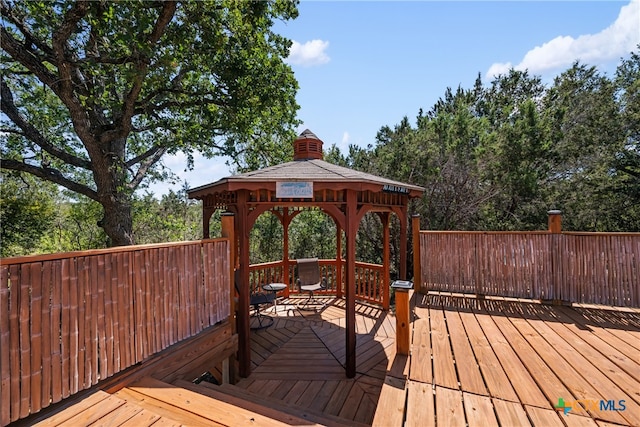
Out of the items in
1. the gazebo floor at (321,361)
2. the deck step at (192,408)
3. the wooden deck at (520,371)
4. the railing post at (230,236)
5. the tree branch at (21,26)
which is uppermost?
the tree branch at (21,26)

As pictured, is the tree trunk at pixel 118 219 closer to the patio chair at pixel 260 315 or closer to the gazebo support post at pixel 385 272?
the patio chair at pixel 260 315

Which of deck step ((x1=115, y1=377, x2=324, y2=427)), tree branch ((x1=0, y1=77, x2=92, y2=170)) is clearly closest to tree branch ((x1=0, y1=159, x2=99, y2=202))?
tree branch ((x1=0, y1=77, x2=92, y2=170))

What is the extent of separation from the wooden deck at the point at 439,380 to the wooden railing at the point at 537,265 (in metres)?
0.26

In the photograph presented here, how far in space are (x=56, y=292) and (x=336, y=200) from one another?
10.1 feet

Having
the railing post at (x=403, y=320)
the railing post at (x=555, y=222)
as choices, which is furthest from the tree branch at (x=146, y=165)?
the railing post at (x=555, y=222)

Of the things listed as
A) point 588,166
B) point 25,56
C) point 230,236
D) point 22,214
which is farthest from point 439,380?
point 22,214

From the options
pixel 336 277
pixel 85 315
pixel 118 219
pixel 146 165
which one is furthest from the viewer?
pixel 146 165

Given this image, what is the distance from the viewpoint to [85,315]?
2148 mm

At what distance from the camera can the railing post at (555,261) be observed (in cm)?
462

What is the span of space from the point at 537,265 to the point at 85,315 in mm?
5903

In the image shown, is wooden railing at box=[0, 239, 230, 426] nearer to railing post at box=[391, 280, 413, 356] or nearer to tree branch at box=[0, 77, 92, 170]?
railing post at box=[391, 280, 413, 356]

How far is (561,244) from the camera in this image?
461cm

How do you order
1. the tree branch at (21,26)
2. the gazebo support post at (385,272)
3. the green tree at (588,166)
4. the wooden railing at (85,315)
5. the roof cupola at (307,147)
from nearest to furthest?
the wooden railing at (85,315) < the tree branch at (21,26) < the gazebo support post at (385,272) < the roof cupola at (307,147) < the green tree at (588,166)

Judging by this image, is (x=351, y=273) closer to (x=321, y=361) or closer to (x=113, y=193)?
(x=321, y=361)
